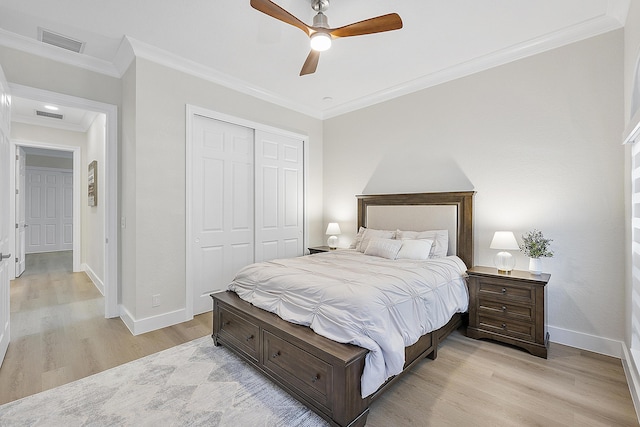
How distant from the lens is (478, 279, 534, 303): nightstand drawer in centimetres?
265

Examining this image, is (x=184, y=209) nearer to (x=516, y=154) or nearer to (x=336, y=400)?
(x=336, y=400)

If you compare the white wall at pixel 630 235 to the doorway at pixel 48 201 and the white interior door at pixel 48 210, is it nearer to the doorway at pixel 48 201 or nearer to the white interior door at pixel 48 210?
the doorway at pixel 48 201

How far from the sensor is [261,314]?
2295mm

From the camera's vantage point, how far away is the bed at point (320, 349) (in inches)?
66.2

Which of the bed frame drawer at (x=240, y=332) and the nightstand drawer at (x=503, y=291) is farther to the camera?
the nightstand drawer at (x=503, y=291)

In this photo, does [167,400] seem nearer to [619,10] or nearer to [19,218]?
[619,10]

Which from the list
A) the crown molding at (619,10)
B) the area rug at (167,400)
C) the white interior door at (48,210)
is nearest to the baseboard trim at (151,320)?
the area rug at (167,400)

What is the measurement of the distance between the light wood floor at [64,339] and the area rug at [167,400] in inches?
7.9

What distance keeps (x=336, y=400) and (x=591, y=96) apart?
11.1ft

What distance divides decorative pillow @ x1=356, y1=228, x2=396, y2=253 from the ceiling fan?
227 cm

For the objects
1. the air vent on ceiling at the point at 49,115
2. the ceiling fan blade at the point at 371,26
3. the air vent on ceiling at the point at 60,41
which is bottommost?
the ceiling fan blade at the point at 371,26

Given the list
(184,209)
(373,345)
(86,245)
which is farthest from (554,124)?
(86,245)

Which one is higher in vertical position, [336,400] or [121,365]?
[336,400]

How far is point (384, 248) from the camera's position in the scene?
342 centimetres
